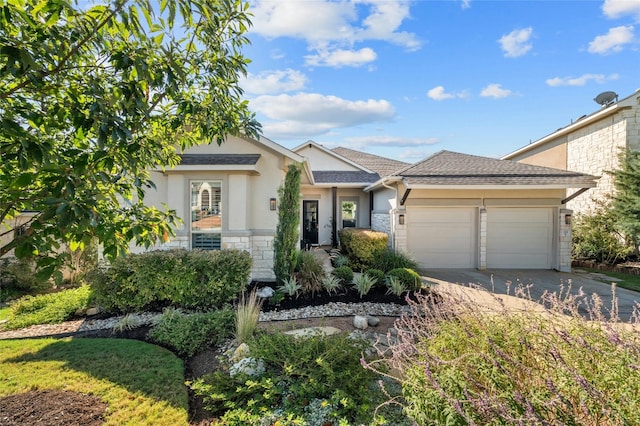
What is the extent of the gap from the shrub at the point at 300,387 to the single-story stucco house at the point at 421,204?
4.90 m

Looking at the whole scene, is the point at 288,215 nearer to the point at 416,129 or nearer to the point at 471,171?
the point at 471,171

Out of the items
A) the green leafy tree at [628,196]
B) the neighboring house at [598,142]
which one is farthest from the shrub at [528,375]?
the neighboring house at [598,142]

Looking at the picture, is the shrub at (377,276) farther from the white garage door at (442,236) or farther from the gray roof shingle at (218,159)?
the gray roof shingle at (218,159)

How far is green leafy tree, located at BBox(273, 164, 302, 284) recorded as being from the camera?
816 cm

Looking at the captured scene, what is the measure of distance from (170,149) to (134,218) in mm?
1231

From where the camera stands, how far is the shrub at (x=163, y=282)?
677cm

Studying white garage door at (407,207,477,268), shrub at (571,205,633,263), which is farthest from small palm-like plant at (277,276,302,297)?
shrub at (571,205,633,263)

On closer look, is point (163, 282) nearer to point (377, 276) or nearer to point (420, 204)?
point (377, 276)

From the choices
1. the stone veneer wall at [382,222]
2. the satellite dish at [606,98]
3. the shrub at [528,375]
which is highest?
the satellite dish at [606,98]

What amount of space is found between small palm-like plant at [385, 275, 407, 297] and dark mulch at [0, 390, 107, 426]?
604 cm

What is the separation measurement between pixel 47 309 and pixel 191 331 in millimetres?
4393

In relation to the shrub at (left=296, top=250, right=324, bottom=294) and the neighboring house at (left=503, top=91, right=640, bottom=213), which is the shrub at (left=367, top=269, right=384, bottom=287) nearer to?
the shrub at (left=296, top=250, right=324, bottom=294)

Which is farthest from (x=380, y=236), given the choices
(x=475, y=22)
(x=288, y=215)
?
(x=475, y=22)

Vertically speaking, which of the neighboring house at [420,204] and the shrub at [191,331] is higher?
the neighboring house at [420,204]
